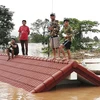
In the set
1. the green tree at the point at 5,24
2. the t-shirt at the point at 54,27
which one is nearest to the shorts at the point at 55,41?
the t-shirt at the point at 54,27

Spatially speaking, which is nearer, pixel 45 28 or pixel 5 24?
pixel 45 28

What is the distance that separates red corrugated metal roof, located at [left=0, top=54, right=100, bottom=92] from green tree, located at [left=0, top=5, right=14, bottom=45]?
52.6ft

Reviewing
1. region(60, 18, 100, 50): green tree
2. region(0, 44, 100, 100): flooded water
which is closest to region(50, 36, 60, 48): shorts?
region(0, 44, 100, 100): flooded water

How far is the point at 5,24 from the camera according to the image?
86.9 ft

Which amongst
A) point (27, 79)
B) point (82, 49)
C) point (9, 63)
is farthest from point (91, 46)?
point (27, 79)

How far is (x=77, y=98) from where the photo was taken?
271 inches

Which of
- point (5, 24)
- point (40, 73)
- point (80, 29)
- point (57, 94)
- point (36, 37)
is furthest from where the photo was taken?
point (36, 37)

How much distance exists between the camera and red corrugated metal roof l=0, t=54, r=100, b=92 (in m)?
7.68

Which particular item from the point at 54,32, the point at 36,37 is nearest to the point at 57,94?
the point at 54,32

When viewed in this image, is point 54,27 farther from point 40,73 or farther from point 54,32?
point 40,73

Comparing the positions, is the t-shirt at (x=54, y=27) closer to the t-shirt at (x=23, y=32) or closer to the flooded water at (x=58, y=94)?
the flooded water at (x=58, y=94)

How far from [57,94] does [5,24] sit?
64.9 feet

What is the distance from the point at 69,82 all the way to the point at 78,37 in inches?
985

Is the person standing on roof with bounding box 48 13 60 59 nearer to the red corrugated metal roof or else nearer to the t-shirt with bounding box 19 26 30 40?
the red corrugated metal roof
